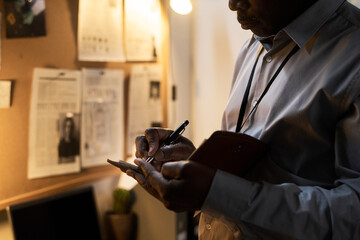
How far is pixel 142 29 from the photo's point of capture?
160cm

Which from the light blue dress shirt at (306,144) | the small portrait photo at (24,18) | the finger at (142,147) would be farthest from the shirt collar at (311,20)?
the small portrait photo at (24,18)

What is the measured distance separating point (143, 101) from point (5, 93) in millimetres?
677

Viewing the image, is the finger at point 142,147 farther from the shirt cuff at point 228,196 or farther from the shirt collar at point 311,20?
the shirt collar at point 311,20

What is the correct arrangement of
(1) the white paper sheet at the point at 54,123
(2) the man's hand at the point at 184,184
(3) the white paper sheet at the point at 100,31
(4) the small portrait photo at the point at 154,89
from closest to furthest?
1. (2) the man's hand at the point at 184,184
2. (1) the white paper sheet at the point at 54,123
3. (3) the white paper sheet at the point at 100,31
4. (4) the small portrait photo at the point at 154,89

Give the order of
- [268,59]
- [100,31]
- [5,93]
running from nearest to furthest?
[268,59] → [5,93] → [100,31]

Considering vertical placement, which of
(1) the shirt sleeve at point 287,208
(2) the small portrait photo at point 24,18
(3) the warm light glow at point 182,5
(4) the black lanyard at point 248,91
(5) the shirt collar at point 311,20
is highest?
(3) the warm light glow at point 182,5

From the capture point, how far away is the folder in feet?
1.91

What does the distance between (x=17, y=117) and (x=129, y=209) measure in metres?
0.74

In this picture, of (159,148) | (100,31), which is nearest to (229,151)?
(159,148)

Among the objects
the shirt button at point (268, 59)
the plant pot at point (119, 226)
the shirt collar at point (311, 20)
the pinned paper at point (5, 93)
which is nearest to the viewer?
the shirt collar at point (311, 20)

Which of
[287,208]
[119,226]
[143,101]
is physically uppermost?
[143,101]

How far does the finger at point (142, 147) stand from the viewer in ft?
2.62

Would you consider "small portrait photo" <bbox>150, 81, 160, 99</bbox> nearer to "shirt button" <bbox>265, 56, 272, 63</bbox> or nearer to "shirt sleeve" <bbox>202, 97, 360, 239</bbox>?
"shirt button" <bbox>265, 56, 272, 63</bbox>

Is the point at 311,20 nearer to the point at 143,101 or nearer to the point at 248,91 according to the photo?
the point at 248,91
